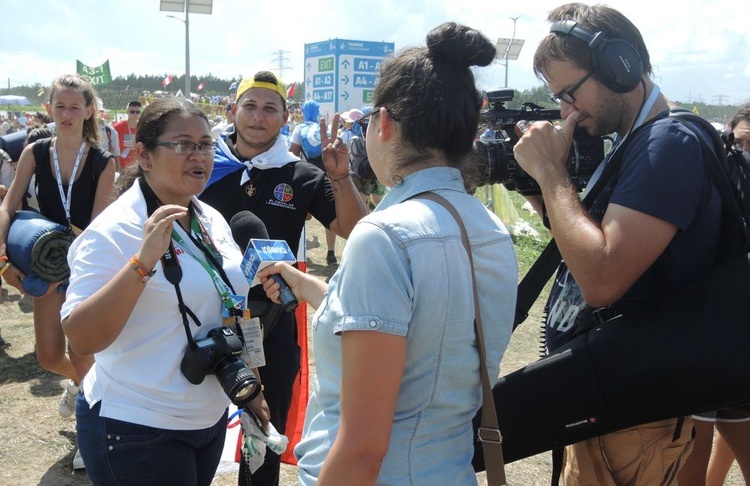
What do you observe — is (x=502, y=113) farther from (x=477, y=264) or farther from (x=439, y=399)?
(x=439, y=399)

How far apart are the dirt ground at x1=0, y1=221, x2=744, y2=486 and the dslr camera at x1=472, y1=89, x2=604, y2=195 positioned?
2.31 m

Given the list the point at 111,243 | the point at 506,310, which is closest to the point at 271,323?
the point at 111,243

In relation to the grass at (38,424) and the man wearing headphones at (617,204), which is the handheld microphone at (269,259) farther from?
the grass at (38,424)

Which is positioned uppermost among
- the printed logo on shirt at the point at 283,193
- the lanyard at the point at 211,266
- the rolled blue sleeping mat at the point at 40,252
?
the printed logo on shirt at the point at 283,193

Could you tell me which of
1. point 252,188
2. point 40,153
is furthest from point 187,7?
point 252,188

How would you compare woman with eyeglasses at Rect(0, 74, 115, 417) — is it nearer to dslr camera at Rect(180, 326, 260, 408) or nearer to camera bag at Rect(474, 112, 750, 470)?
dslr camera at Rect(180, 326, 260, 408)

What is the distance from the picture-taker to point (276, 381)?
3.17m

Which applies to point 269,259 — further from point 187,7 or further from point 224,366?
point 187,7

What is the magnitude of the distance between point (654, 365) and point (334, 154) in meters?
1.76

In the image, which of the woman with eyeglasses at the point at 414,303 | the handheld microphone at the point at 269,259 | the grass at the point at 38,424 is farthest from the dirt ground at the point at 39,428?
the woman with eyeglasses at the point at 414,303

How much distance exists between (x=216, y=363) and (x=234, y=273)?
0.42 meters

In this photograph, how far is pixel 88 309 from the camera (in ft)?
6.58

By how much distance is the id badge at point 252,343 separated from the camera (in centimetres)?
235

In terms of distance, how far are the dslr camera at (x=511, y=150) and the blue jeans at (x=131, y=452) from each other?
4.49ft
